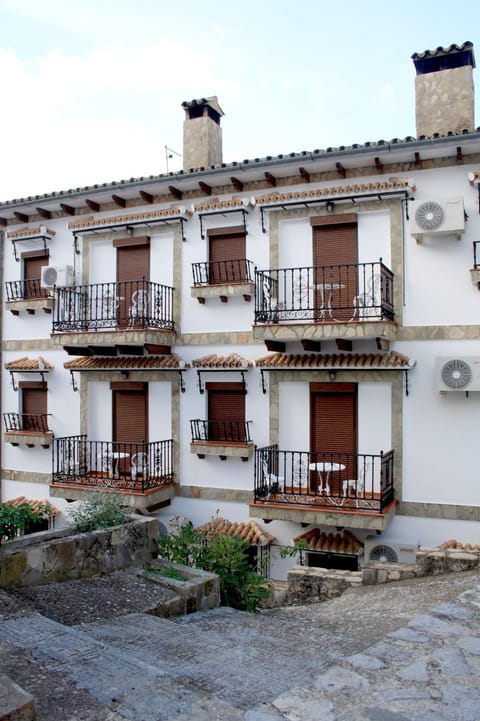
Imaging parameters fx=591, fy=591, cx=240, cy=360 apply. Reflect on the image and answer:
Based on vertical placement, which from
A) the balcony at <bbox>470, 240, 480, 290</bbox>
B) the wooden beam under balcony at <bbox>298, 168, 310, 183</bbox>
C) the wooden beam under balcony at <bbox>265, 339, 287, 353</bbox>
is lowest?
the wooden beam under balcony at <bbox>265, 339, 287, 353</bbox>

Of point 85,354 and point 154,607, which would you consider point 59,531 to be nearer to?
point 154,607

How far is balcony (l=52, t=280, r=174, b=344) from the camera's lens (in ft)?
42.3

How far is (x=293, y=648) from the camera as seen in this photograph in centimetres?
596

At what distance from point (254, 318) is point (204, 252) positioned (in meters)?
2.01

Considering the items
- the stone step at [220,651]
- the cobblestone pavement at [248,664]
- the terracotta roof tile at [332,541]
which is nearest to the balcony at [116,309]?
the terracotta roof tile at [332,541]

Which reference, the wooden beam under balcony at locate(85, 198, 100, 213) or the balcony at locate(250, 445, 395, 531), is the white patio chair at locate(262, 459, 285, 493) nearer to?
the balcony at locate(250, 445, 395, 531)

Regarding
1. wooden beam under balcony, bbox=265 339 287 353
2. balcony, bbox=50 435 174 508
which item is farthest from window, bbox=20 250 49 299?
wooden beam under balcony, bbox=265 339 287 353

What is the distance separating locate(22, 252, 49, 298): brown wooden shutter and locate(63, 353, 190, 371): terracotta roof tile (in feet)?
7.25

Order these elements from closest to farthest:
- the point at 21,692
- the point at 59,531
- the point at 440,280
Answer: the point at 21,692 → the point at 59,531 → the point at 440,280

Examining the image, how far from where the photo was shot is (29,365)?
1500 cm

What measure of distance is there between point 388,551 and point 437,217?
6235 mm

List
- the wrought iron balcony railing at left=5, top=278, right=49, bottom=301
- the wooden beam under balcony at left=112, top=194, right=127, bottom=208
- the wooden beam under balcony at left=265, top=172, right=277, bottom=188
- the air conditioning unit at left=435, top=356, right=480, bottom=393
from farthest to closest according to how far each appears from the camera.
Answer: the wrought iron balcony railing at left=5, top=278, right=49, bottom=301 → the wooden beam under balcony at left=112, top=194, right=127, bottom=208 → the wooden beam under balcony at left=265, top=172, right=277, bottom=188 → the air conditioning unit at left=435, top=356, right=480, bottom=393

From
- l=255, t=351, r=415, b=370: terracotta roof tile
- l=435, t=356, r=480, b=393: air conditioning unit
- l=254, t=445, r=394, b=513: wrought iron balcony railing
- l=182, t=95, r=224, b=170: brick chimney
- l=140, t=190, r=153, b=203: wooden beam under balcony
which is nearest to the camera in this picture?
l=435, t=356, r=480, b=393: air conditioning unit

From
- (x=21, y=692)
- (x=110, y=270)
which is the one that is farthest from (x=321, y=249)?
(x=21, y=692)
